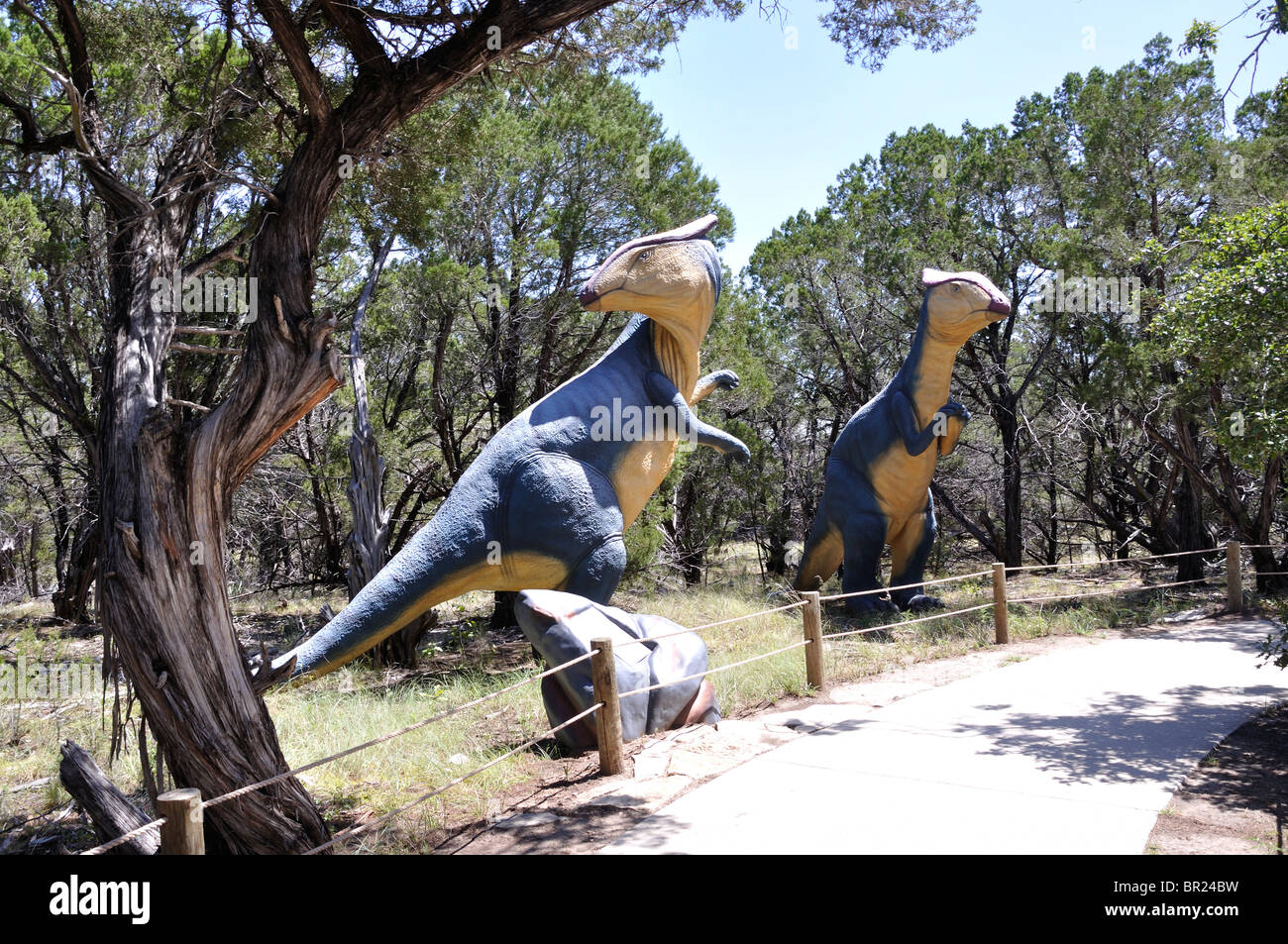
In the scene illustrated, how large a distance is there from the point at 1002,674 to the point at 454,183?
7.02 meters

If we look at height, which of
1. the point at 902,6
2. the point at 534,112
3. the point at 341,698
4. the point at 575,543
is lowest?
the point at 341,698

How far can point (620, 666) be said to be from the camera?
16.4 ft

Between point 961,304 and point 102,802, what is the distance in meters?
7.37

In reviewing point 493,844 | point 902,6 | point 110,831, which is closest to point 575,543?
point 493,844

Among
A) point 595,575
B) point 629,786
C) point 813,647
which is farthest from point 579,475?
point 629,786

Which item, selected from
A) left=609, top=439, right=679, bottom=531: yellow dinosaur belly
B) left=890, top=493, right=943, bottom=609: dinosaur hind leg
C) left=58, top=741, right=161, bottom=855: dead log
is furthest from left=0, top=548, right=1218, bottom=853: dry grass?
left=609, top=439, right=679, bottom=531: yellow dinosaur belly

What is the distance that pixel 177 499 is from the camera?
354 centimetres

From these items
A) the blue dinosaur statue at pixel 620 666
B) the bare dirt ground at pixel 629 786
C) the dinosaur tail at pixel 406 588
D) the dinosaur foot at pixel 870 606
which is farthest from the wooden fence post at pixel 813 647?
the dinosaur foot at pixel 870 606

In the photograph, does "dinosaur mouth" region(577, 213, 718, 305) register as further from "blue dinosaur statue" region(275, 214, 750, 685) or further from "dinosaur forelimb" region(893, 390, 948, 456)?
"dinosaur forelimb" region(893, 390, 948, 456)

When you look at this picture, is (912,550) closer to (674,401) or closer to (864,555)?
(864,555)

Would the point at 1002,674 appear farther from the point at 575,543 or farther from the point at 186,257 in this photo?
the point at 186,257

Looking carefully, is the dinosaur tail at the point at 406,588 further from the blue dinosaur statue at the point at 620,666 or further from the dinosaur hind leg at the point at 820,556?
the dinosaur hind leg at the point at 820,556

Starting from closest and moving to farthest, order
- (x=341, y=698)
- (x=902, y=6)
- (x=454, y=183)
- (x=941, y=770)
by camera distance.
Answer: (x=941, y=770) → (x=902, y=6) → (x=341, y=698) → (x=454, y=183)

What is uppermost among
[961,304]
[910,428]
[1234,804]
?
[961,304]
